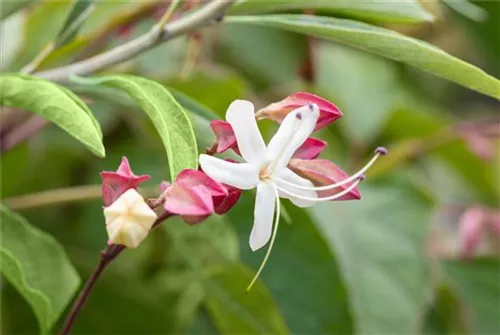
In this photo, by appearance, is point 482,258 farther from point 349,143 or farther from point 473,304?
point 349,143

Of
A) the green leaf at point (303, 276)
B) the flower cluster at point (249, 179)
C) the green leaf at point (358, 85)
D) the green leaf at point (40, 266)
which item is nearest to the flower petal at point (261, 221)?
the flower cluster at point (249, 179)

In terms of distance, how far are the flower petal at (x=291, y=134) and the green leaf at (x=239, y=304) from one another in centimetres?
17

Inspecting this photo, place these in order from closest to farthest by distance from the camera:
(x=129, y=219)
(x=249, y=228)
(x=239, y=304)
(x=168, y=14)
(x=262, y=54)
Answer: (x=129, y=219) < (x=168, y=14) < (x=239, y=304) < (x=249, y=228) < (x=262, y=54)

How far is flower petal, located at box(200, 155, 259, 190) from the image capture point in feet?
0.94

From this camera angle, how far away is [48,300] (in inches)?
14.3

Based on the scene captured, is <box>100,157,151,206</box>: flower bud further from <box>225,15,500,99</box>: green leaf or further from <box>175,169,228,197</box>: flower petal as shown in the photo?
<box>225,15,500,99</box>: green leaf

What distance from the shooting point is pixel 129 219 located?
27 centimetres

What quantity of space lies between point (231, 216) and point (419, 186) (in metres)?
0.19

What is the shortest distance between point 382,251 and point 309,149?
0.33m

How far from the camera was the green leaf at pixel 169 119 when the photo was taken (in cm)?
30

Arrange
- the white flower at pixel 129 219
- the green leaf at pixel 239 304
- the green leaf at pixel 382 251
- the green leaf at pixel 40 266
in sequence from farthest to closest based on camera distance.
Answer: the green leaf at pixel 382 251 < the green leaf at pixel 239 304 < the green leaf at pixel 40 266 < the white flower at pixel 129 219

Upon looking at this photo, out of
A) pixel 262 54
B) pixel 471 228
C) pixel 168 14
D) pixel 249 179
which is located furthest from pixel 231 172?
pixel 262 54

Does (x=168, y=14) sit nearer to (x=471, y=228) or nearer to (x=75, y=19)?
(x=75, y=19)

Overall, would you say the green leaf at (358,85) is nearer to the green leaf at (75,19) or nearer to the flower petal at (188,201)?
the green leaf at (75,19)
